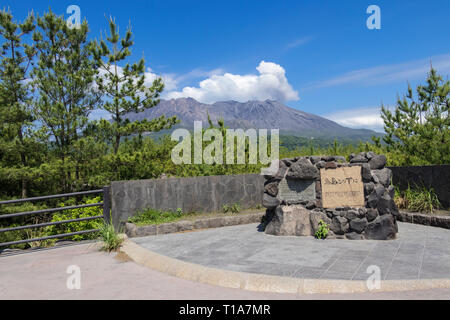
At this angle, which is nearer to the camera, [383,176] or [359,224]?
[359,224]

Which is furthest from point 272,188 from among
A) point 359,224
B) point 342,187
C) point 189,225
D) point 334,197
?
point 189,225

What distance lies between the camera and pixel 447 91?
17078 mm

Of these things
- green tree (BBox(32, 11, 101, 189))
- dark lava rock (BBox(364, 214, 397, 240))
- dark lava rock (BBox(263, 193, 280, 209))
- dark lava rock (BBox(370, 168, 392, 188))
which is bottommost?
dark lava rock (BBox(364, 214, 397, 240))

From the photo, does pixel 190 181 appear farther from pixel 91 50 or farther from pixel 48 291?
pixel 91 50

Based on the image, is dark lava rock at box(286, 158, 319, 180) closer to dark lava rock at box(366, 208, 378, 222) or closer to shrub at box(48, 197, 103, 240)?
dark lava rock at box(366, 208, 378, 222)

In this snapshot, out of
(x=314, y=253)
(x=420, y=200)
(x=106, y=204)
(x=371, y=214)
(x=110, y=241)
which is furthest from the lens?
(x=420, y=200)

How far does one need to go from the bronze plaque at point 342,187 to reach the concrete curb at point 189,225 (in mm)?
2587

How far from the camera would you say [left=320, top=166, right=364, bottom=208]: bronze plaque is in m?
7.05

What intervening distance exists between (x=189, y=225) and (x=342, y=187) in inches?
155

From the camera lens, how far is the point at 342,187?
717cm

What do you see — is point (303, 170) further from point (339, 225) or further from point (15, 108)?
point (15, 108)

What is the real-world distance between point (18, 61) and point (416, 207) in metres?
17.1

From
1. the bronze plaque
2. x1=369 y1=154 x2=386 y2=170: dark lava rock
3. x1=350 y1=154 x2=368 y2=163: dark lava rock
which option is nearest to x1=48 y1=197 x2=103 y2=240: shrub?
the bronze plaque
